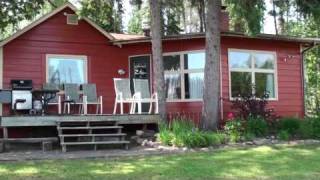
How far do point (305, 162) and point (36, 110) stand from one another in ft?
23.7

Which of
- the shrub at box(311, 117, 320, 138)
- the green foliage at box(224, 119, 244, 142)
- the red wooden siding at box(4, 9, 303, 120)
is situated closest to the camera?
the green foliage at box(224, 119, 244, 142)

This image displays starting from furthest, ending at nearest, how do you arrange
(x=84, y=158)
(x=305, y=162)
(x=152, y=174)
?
Answer: (x=84, y=158) < (x=305, y=162) < (x=152, y=174)

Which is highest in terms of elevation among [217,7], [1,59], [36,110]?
[217,7]

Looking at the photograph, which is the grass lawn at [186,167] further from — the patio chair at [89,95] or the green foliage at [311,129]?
the patio chair at [89,95]

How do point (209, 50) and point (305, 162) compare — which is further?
point (209, 50)

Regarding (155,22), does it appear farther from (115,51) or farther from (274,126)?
(274,126)

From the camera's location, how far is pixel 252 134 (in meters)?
12.9

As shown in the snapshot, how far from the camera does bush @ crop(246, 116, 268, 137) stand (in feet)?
42.7

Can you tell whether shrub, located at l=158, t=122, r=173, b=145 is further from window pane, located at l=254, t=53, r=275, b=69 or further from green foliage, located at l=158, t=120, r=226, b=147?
window pane, located at l=254, t=53, r=275, b=69

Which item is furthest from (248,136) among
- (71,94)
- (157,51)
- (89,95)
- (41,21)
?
(41,21)

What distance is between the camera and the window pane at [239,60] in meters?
15.2

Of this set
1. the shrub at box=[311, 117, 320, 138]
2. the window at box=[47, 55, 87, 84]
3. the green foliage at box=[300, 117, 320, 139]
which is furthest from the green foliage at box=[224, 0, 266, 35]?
the window at box=[47, 55, 87, 84]

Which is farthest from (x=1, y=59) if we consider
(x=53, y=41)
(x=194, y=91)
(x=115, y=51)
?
(x=194, y=91)

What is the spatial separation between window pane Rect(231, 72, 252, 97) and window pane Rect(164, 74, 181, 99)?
1509mm
